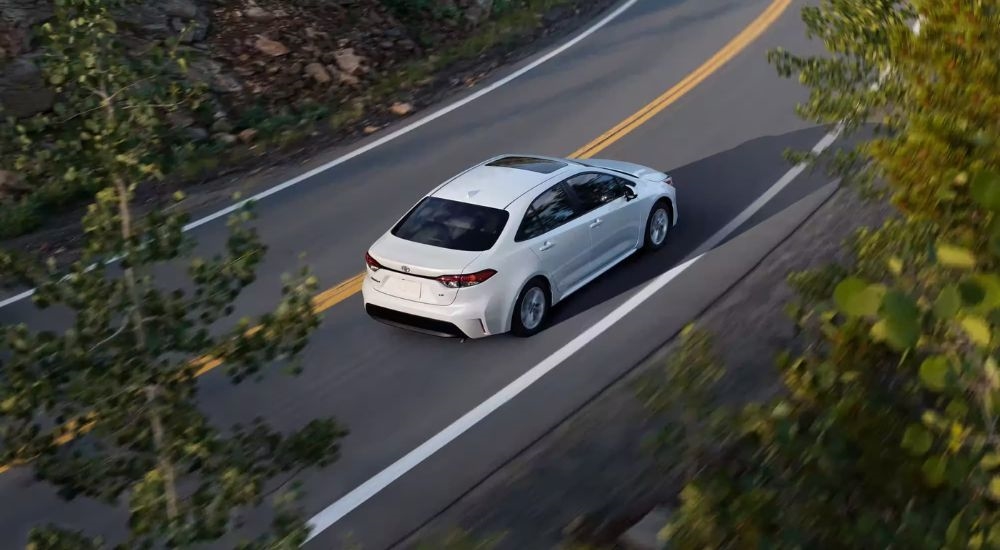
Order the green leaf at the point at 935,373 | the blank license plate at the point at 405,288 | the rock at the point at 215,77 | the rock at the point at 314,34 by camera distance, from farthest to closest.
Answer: the rock at the point at 314,34 < the rock at the point at 215,77 < the blank license plate at the point at 405,288 < the green leaf at the point at 935,373

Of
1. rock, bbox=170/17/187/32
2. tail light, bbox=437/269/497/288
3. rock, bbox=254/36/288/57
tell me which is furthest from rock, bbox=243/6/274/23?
tail light, bbox=437/269/497/288

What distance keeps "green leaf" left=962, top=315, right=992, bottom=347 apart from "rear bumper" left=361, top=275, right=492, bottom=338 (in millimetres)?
8120

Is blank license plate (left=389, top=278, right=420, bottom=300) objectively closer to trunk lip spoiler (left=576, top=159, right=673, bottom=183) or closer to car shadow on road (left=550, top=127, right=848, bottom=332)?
car shadow on road (left=550, top=127, right=848, bottom=332)

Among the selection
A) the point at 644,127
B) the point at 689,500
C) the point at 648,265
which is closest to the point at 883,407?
the point at 689,500

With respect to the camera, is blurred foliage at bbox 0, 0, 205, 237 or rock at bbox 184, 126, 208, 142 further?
rock at bbox 184, 126, 208, 142

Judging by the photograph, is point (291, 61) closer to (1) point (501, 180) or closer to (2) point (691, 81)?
(2) point (691, 81)

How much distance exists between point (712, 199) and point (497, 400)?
221 inches

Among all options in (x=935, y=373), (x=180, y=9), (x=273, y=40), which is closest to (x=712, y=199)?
(x=273, y=40)

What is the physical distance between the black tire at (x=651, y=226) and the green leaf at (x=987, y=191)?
9565mm

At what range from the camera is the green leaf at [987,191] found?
2.73 metres

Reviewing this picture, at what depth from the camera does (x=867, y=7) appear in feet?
21.0

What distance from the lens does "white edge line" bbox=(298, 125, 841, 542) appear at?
8312 mm

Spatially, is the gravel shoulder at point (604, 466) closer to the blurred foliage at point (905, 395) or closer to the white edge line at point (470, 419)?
the white edge line at point (470, 419)

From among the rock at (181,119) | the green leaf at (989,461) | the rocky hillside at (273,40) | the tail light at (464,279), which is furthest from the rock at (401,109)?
the green leaf at (989,461)
